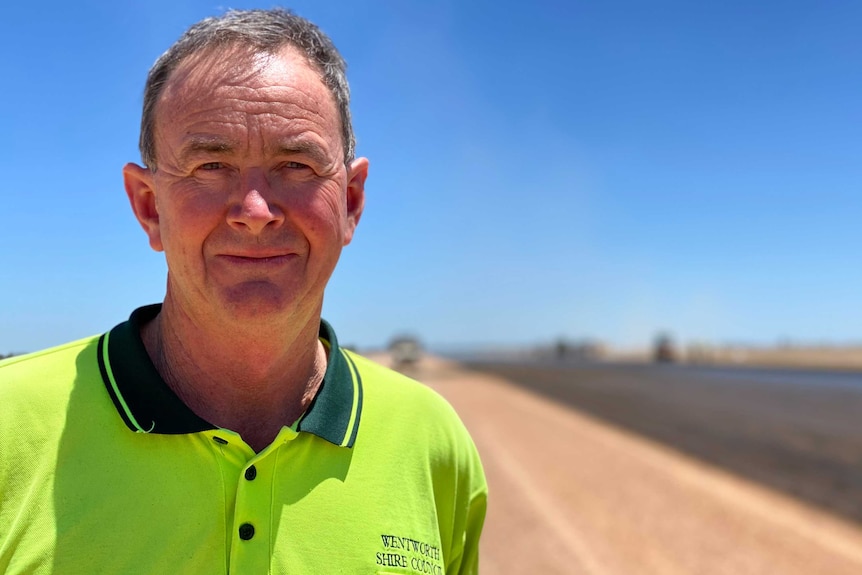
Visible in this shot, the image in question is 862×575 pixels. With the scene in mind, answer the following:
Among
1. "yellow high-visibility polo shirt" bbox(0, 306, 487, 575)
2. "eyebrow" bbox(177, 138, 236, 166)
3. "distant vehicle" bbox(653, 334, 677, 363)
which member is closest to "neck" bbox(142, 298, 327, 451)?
"yellow high-visibility polo shirt" bbox(0, 306, 487, 575)

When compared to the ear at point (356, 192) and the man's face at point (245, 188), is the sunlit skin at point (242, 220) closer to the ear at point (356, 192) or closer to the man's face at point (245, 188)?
the man's face at point (245, 188)

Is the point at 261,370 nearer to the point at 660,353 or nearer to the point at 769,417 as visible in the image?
the point at 769,417

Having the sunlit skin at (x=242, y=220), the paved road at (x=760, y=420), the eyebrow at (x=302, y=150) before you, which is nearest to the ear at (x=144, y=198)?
the sunlit skin at (x=242, y=220)

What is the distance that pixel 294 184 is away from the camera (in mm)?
2066

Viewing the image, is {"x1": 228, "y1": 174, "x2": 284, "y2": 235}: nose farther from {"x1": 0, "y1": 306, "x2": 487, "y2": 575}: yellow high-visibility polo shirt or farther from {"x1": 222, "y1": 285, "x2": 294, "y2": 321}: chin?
{"x1": 0, "y1": 306, "x2": 487, "y2": 575}: yellow high-visibility polo shirt

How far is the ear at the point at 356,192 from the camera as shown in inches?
94.3

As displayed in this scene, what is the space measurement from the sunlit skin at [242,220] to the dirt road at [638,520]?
298 inches

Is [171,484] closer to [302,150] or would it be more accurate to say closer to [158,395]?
[158,395]

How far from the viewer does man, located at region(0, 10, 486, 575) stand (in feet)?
6.20

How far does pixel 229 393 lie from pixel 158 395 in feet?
0.76

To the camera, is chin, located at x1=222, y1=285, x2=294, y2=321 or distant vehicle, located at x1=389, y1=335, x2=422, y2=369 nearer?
chin, located at x1=222, y1=285, x2=294, y2=321

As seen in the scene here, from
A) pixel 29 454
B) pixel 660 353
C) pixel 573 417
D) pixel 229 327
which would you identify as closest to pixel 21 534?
pixel 29 454

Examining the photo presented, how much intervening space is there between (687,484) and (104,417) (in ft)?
47.7

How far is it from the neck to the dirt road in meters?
7.49
